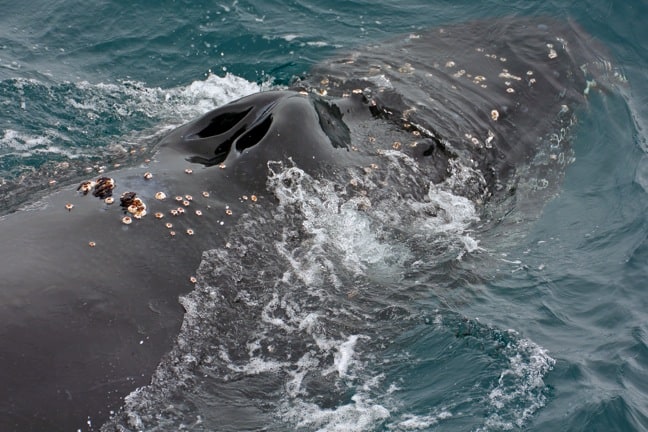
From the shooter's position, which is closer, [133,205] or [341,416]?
[341,416]

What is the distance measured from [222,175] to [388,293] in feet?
7.89

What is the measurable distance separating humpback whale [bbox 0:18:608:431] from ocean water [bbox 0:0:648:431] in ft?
1.04

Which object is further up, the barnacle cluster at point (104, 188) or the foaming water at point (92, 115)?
the barnacle cluster at point (104, 188)

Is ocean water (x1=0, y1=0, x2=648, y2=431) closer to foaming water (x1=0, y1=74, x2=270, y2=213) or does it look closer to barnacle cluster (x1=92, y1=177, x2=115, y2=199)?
foaming water (x1=0, y1=74, x2=270, y2=213)

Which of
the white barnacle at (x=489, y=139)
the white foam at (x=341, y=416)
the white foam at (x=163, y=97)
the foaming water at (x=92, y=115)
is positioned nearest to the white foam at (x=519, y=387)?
the white foam at (x=341, y=416)

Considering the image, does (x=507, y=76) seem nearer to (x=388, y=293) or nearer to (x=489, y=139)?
(x=489, y=139)

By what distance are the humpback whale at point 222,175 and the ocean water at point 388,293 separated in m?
0.32

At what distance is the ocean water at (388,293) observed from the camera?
28.4ft

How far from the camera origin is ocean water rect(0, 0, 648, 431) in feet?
28.4

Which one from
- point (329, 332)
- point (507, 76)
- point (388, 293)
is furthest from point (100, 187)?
point (507, 76)

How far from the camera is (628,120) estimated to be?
16922mm

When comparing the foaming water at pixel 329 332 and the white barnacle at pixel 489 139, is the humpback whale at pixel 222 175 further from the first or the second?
the foaming water at pixel 329 332

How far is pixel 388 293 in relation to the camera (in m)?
10.4

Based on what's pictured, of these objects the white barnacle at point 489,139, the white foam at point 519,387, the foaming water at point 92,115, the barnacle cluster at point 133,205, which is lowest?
the foaming water at point 92,115
